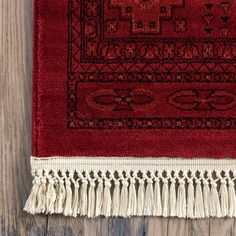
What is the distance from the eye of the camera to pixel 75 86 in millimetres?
818

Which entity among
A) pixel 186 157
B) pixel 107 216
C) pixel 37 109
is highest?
pixel 37 109

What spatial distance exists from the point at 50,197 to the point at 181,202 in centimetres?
26

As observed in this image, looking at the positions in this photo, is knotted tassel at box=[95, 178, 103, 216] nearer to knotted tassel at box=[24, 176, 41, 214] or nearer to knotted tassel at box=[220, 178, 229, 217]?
knotted tassel at box=[24, 176, 41, 214]

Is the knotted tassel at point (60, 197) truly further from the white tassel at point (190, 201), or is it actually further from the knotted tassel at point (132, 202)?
the white tassel at point (190, 201)

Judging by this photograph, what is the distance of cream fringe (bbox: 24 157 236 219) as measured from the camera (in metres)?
0.80

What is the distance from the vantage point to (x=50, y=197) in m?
0.80

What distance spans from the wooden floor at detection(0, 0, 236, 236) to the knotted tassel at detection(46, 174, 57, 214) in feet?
0.11

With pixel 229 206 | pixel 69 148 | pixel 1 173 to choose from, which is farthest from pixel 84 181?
pixel 229 206

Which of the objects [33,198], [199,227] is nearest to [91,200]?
[33,198]

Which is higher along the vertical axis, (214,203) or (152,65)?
(152,65)

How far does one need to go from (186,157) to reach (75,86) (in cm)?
26

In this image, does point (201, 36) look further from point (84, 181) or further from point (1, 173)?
point (1, 173)

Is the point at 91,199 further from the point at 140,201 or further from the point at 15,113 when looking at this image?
the point at 15,113

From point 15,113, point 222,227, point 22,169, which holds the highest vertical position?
point 15,113
